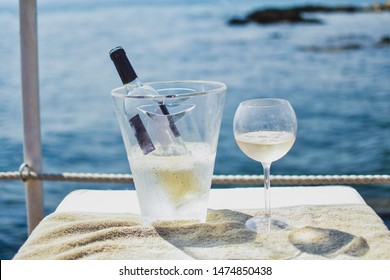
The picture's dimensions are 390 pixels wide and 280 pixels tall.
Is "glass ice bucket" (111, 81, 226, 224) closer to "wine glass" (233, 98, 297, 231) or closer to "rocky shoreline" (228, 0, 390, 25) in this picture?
"wine glass" (233, 98, 297, 231)

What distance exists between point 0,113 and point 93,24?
865 cm

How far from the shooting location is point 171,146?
2.70 ft

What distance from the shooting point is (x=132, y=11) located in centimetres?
1925

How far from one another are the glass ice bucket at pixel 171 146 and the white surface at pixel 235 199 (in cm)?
12

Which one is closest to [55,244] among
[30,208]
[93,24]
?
[30,208]

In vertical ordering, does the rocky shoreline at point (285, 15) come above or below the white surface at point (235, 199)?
below

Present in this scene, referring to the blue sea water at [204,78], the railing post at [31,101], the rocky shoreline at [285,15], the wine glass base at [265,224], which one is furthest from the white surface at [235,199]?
the rocky shoreline at [285,15]

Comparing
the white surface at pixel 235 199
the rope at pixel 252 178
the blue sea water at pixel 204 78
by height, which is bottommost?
the blue sea water at pixel 204 78

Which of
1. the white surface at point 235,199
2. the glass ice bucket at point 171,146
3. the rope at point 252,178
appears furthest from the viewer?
the rope at point 252,178

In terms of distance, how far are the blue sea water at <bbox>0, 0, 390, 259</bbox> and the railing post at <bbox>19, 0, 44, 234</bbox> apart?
8.58 ft

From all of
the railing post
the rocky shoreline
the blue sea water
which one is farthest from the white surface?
the rocky shoreline

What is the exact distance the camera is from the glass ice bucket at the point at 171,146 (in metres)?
0.80

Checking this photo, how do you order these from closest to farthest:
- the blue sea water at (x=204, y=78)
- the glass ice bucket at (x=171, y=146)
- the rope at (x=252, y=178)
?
the glass ice bucket at (x=171, y=146)
the rope at (x=252, y=178)
the blue sea water at (x=204, y=78)

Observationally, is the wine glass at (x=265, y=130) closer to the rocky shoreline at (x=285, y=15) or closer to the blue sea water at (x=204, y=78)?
the blue sea water at (x=204, y=78)
